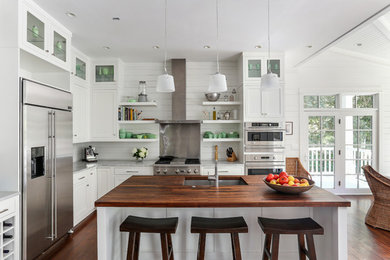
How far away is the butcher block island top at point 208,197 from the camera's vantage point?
1.89 m

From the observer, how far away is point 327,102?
541cm

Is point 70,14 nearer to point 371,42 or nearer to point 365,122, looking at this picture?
point 371,42

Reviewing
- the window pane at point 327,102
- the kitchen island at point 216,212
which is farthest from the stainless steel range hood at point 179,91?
the window pane at point 327,102

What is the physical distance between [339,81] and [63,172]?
5.76 m

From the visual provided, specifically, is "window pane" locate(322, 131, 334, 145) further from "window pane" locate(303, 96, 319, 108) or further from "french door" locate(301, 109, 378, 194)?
"window pane" locate(303, 96, 319, 108)

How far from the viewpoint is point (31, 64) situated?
3018 millimetres

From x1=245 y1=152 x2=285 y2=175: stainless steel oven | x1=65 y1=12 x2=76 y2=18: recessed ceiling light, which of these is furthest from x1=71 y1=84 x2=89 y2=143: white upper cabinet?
A: x1=245 y1=152 x2=285 y2=175: stainless steel oven

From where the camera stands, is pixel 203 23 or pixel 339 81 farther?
pixel 339 81

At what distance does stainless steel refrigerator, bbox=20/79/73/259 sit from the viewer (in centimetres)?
243

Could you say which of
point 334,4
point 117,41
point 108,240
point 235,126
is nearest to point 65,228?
point 108,240

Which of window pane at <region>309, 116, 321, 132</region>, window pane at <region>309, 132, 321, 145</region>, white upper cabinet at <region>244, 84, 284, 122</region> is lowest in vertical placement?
window pane at <region>309, 132, 321, 145</region>

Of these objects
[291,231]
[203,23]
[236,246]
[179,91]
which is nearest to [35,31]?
[203,23]

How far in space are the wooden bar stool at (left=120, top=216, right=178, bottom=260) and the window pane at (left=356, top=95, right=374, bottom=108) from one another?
210 inches

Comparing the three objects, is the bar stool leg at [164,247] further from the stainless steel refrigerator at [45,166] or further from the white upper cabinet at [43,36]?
the white upper cabinet at [43,36]
